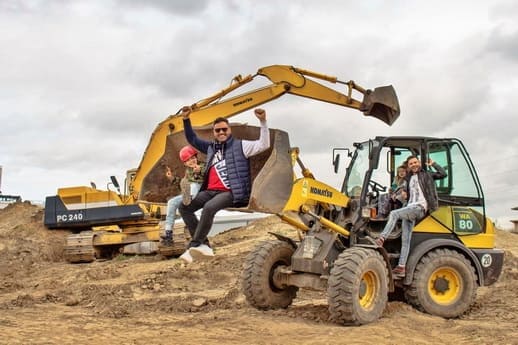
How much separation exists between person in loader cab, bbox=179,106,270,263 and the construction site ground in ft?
3.48

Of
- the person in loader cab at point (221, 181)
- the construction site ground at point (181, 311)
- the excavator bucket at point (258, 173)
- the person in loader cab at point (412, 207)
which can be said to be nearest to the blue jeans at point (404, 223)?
the person in loader cab at point (412, 207)

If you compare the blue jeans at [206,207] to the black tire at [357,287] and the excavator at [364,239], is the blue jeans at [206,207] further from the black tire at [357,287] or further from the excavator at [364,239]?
the black tire at [357,287]

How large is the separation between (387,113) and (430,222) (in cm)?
261

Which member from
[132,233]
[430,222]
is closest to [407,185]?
[430,222]

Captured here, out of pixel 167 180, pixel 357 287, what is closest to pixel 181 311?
pixel 167 180

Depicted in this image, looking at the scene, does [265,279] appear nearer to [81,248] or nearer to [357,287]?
[357,287]

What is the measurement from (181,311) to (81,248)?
8404 mm

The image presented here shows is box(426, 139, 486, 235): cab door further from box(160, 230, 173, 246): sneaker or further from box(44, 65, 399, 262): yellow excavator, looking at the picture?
box(160, 230, 173, 246): sneaker

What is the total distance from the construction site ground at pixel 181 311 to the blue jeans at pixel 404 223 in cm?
80

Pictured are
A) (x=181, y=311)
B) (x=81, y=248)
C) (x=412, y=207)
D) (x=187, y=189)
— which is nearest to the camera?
(x=187, y=189)

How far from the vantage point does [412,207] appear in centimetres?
869

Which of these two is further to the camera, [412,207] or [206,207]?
[412,207]

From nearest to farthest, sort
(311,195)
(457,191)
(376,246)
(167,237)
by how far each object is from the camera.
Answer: (167,237) → (311,195) → (376,246) → (457,191)

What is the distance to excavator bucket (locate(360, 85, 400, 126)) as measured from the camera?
1098cm
